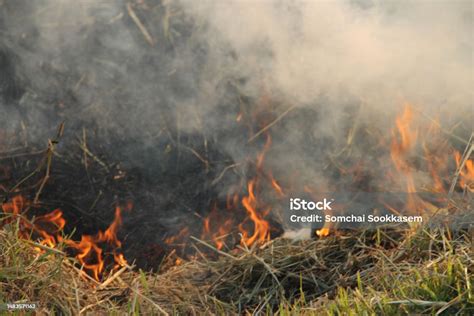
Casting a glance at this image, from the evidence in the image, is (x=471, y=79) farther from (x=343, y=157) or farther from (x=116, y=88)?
(x=116, y=88)

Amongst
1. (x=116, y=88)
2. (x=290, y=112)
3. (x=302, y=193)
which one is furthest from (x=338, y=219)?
(x=116, y=88)

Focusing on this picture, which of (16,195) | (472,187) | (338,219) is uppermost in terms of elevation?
(472,187)

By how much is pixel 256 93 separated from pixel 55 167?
1.29 metres

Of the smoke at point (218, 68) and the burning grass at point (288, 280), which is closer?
the burning grass at point (288, 280)

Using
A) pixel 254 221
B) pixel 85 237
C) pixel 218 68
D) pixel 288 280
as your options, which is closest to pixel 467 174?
pixel 288 280

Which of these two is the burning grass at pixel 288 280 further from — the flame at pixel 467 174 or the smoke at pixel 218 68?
the smoke at pixel 218 68

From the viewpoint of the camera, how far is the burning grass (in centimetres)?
305

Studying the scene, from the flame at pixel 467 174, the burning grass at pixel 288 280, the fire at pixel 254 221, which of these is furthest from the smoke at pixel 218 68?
the burning grass at pixel 288 280

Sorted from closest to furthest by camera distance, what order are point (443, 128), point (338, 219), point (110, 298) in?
point (110, 298) < point (338, 219) < point (443, 128)

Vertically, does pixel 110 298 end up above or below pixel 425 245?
below

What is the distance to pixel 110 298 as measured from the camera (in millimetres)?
4125

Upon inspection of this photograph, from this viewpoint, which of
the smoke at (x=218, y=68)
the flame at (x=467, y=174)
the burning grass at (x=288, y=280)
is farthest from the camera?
the smoke at (x=218, y=68)

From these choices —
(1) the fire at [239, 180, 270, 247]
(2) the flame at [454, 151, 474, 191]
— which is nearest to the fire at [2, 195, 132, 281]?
(1) the fire at [239, 180, 270, 247]

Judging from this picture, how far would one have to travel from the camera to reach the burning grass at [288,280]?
3051 millimetres
